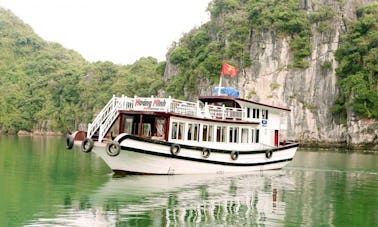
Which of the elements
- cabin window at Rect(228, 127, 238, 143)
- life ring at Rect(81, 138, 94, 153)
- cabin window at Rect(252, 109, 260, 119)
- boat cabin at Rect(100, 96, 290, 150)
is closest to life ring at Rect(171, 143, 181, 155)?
boat cabin at Rect(100, 96, 290, 150)

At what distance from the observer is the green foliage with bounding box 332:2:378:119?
5438 cm

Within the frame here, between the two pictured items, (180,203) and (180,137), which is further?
(180,137)

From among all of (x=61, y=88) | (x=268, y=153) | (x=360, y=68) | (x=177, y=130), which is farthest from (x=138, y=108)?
(x=61, y=88)

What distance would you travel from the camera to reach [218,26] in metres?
73.4

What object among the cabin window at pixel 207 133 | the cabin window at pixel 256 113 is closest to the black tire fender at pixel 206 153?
the cabin window at pixel 207 133

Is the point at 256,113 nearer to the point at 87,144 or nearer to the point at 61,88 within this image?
the point at 87,144

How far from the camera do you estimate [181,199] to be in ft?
52.9

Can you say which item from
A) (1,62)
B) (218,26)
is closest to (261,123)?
(218,26)

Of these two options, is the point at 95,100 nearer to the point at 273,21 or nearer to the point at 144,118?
the point at 273,21

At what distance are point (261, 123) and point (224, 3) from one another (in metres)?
48.8

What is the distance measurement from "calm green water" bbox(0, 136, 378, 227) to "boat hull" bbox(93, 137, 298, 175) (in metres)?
0.70

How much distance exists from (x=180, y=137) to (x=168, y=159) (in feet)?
4.37


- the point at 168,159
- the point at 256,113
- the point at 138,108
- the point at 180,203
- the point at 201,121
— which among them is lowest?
the point at 180,203

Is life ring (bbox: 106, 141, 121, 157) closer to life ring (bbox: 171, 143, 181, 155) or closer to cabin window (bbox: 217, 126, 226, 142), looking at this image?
life ring (bbox: 171, 143, 181, 155)
